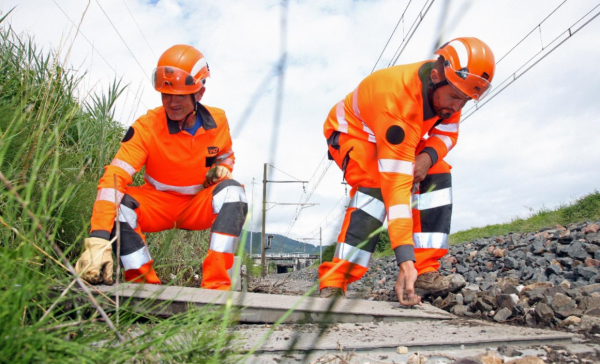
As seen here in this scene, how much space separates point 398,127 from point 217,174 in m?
1.67

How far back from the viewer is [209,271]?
358cm

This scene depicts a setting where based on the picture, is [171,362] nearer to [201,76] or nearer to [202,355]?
[202,355]

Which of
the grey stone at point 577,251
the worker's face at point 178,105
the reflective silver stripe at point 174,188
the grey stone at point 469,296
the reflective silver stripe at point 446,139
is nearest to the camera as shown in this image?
the grey stone at point 469,296

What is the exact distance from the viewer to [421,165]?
12.0 feet

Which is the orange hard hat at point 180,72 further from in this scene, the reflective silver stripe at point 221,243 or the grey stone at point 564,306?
the grey stone at point 564,306

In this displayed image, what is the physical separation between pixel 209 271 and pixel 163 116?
1.45 metres

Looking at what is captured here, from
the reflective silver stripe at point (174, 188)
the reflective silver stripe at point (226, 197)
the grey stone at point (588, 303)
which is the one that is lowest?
the grey stone at point (588, 303)

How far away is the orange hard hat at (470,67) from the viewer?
10.2 feet

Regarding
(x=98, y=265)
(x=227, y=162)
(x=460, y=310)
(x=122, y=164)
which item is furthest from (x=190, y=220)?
(x=460, y=310)

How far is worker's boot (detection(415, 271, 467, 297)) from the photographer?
146 inches

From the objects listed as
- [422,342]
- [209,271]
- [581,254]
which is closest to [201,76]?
[209,271]

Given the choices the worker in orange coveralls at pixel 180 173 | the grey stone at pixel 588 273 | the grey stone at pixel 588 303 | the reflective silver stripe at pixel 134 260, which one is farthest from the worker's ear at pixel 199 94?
the grey stone at pixel 588 273

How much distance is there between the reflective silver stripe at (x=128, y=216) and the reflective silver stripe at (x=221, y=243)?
69 cm

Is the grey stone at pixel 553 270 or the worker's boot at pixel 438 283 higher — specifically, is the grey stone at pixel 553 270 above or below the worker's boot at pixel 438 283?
above
